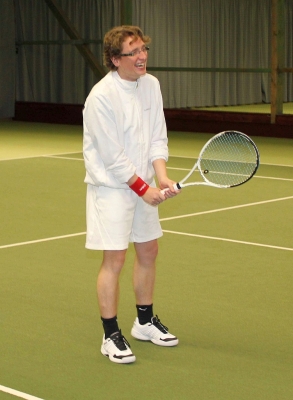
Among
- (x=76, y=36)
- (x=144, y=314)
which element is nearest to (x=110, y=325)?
(x=144, y=314)

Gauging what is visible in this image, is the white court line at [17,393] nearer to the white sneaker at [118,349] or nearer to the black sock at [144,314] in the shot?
the white sneaker at [118,349]

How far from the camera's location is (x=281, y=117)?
13484 mm

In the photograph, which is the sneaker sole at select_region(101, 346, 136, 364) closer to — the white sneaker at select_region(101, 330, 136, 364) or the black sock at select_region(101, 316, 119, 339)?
the white sneaker at select_region(101, 330, 136, 364)

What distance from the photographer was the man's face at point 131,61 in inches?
137

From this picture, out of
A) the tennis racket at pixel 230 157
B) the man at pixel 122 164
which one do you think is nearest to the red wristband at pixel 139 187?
the man at pixel 122 164

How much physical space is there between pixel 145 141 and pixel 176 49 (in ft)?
47.1

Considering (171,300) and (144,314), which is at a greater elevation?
(144,314)

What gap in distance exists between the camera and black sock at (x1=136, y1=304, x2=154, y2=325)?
12.6 ft

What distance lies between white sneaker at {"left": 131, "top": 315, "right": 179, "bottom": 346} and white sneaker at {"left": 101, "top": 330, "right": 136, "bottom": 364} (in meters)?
0.22

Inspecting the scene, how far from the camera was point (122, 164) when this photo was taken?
11.2 feet

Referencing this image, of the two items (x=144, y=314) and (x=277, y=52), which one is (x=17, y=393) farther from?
(x=277, y=52)

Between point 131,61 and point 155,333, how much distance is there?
1170 mm

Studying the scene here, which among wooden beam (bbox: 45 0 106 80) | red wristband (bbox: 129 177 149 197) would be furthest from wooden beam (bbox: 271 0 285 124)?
red wristband (bbox: 129 177 149 197)

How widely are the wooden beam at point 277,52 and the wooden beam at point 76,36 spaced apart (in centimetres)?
336
